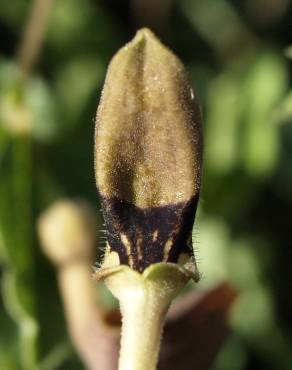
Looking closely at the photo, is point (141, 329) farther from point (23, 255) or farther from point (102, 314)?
point (23, 255)

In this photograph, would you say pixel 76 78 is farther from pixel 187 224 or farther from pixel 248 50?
pixel 187 224

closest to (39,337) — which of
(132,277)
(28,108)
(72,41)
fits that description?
(28,108)

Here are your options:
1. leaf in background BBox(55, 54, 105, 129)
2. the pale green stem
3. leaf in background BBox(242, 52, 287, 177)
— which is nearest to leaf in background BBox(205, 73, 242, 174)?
leaf in background BBox(242, 52, 287, 177)

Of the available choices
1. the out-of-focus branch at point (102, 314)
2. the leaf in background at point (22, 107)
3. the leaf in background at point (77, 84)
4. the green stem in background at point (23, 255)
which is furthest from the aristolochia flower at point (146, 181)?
the leaf in background at point (77, 84)

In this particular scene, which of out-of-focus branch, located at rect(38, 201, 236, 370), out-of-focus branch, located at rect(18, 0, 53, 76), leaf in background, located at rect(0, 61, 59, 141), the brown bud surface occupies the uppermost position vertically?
out-of-focus branch, located at rect(18, 0, 53, 76)

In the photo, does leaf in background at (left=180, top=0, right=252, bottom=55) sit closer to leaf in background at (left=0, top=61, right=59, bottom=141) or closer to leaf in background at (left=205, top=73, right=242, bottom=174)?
leaf in background at (left=205, top=73, right=242, bottom=174)

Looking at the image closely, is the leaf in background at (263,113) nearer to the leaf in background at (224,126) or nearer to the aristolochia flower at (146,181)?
the leaf in background at (224,126)

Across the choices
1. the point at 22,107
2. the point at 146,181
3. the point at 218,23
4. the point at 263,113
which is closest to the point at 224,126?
the point at 263,113
